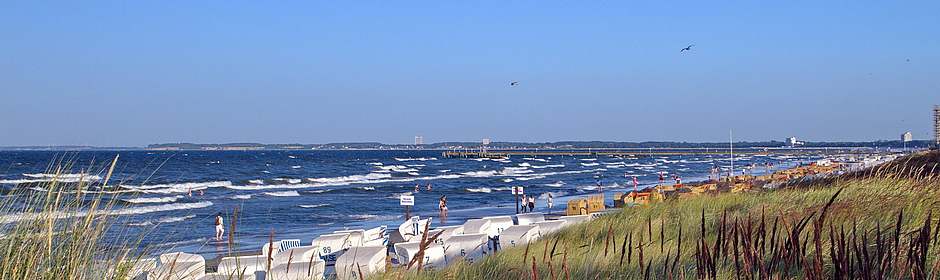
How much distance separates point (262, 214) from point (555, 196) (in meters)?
15.4

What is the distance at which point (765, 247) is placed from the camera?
435 cm

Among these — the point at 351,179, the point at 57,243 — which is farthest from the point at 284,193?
the point at 57,243

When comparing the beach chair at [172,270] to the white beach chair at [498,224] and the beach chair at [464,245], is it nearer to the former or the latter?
the beach chair at [464,245]

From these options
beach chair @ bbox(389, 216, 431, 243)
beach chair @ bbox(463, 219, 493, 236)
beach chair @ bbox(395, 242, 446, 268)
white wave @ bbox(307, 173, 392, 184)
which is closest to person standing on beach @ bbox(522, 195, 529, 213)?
beach chair @ bbox(389, 216, 431, 243)

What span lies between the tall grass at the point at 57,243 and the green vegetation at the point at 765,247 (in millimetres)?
1313

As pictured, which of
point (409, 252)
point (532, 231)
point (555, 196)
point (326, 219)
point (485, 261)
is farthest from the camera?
point (555, 196)

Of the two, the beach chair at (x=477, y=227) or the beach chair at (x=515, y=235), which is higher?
the beach chair at (x=515, y=235)

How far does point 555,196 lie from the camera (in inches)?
1444

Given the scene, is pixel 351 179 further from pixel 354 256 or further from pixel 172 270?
pixel 172 270

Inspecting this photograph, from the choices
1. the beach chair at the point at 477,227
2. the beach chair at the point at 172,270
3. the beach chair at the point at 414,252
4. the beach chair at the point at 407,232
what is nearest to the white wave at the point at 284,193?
the beach chair at the point at 407,232

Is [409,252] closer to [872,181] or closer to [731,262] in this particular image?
[731,262]

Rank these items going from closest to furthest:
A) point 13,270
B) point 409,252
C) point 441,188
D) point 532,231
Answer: point 13,270, point 409,252, point 532,231, point 441,188

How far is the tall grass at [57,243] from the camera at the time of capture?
310cm

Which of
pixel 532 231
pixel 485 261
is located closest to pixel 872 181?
pixel 532 231
